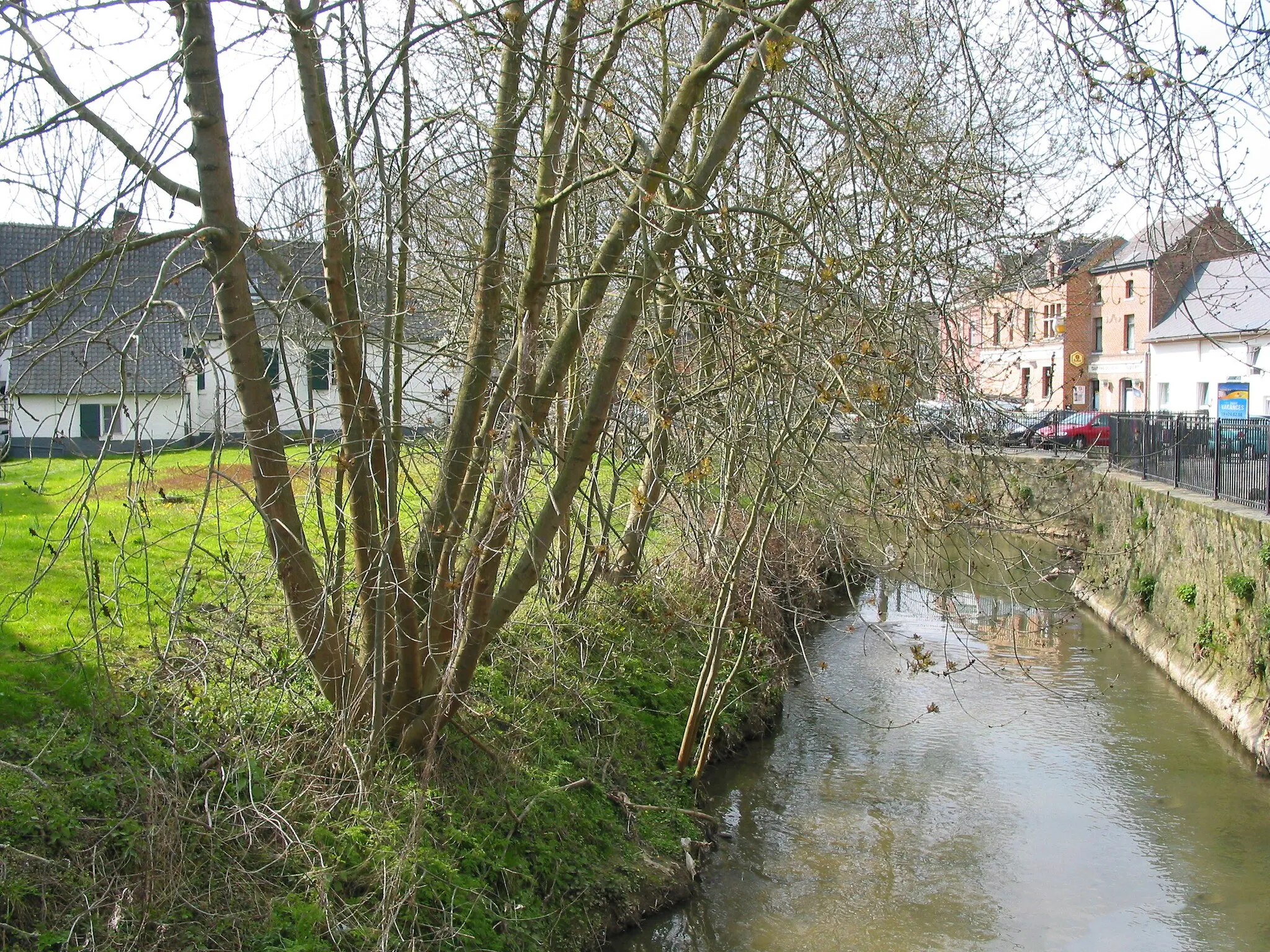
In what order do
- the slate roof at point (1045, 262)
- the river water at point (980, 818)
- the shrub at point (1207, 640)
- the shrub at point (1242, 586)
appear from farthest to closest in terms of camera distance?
the shrub at point (1207, 640)
the shrub at point (1242, 586)
the slate roof at point (1045, 262)
the river water at point (980, 818)

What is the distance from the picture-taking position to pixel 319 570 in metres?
6.84

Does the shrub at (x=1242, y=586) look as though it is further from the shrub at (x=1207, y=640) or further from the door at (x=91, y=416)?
the door at (x=91, y=416)

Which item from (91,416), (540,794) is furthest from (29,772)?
(91,416)

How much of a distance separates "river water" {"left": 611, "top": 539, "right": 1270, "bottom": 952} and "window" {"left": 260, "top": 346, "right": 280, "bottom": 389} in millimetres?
3954

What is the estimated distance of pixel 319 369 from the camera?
7016mm

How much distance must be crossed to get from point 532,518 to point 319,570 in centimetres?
139

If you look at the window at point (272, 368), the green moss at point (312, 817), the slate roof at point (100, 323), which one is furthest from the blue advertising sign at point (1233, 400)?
the slate roof at point (100, 323)

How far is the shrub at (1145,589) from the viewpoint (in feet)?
54.0

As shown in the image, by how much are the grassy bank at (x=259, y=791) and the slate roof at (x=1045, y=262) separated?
4.59 metres

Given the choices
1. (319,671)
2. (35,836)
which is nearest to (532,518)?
(319,671)

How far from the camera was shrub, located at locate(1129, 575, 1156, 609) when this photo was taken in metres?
16.5

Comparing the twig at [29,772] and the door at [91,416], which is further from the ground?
the door at [91,416]

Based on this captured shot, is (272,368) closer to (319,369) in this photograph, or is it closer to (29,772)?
(319,369)

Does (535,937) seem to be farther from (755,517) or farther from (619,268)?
(619,268)
